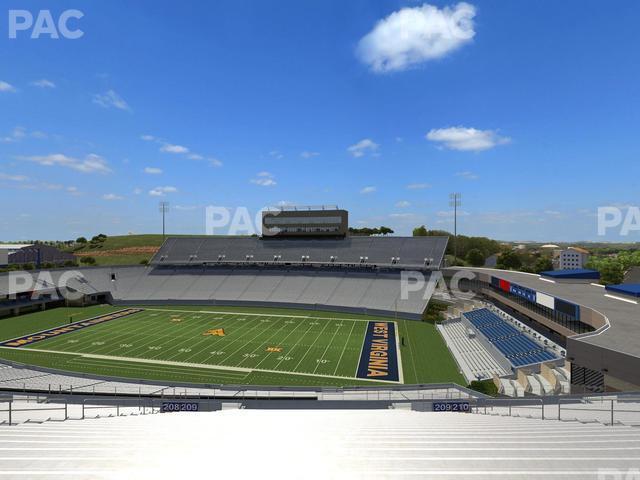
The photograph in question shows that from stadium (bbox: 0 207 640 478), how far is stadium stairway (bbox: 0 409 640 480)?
14 centimetres

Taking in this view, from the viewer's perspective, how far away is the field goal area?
26094mm

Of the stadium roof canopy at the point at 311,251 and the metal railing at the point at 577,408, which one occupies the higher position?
the stadium roof canopy at the point at 311,251

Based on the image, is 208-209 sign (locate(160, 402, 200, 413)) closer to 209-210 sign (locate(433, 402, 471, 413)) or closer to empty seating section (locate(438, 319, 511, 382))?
209-210 sign (locate(433, 402, 471, 413))

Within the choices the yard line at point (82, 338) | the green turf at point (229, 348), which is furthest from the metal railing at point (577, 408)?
the yard line at point (82, 338)

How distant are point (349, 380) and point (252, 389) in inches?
287

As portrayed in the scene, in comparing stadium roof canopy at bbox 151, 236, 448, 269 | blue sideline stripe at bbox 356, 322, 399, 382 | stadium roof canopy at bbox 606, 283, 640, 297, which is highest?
stadium roof canopy at bbox 151, 236, 448, 269

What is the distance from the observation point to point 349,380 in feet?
77.5

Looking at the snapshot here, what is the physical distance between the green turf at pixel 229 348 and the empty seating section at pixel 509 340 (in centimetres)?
414

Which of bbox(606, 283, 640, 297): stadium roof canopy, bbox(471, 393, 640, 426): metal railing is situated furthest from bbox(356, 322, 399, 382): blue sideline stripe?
bbox(606, 283, 640, 297): stadium roof canopy

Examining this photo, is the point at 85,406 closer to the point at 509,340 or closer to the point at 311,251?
the point at 509,340

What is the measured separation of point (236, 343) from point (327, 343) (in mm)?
8233

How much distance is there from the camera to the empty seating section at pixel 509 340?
2406 cm

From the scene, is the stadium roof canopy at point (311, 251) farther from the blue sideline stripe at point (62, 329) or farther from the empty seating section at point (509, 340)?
the blue sideline stripe at point (62, 329)

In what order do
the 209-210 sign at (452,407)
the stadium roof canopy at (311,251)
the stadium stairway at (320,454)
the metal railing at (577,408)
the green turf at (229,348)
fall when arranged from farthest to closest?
the stadium roof canopy at (311,251) → the green turf at (229,348) → the 209-210 sign at (452,407) → the metal railing at (577,408) → the stadium stairway at (320,454)
